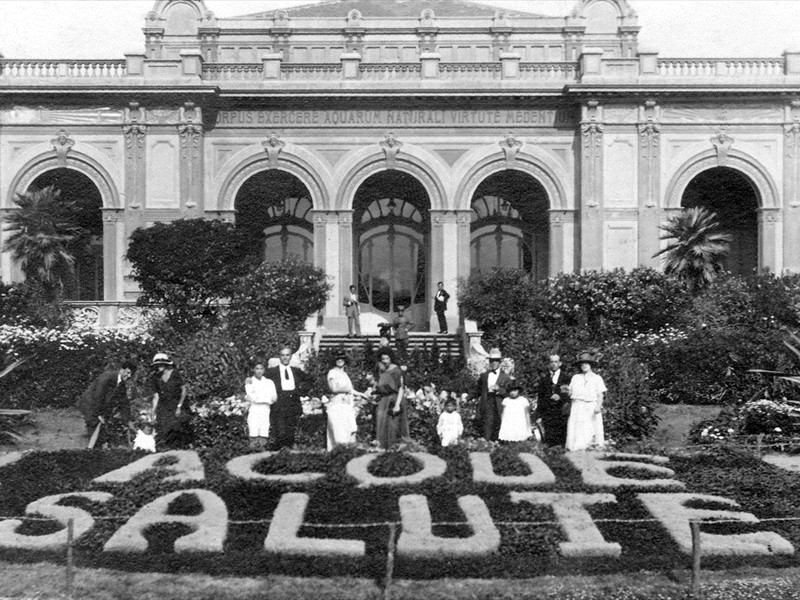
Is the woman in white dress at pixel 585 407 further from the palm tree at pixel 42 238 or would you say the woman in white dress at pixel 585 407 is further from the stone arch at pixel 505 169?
the palm tree at pixel 42 238

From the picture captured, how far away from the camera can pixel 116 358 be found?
802 inches

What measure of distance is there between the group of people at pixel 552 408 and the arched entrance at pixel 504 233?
16874 mm

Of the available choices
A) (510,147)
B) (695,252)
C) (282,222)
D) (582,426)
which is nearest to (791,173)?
(695,252)

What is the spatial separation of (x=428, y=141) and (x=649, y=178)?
6.52m

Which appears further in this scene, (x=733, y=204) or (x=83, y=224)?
(x=83, y=224)

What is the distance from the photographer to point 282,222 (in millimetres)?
32344

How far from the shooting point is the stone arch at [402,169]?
97.1ft

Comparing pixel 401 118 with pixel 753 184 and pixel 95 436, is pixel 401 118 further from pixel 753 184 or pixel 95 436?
pixel 95 436

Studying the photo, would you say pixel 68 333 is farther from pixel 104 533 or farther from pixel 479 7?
pixel 479 7

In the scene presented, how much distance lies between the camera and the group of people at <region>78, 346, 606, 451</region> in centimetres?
1350

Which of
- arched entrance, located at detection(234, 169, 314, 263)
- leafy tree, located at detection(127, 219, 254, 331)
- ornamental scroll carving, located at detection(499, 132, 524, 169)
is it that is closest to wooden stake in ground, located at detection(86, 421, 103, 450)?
leafy tree, located at detection(127, 219, 254, 331)

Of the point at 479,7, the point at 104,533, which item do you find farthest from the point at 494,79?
the point at 104,533

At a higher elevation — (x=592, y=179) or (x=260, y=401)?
(x=592, y=179)

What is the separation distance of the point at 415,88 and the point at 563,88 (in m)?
4.28
